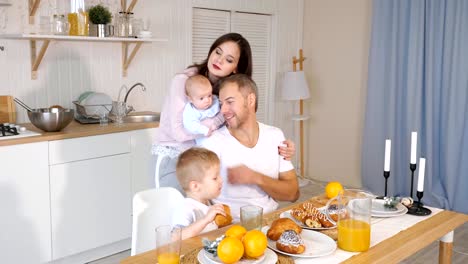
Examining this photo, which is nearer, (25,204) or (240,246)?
(240,246)

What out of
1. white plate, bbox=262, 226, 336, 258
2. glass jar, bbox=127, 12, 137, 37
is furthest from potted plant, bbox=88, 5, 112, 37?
white plate, bbox=262, 226, 336, 258

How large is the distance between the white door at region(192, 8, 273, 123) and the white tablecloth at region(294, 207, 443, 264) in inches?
108

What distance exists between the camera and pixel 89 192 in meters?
3.10

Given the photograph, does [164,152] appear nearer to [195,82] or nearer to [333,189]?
[195,82]

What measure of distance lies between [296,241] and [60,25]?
Result: 232 cm

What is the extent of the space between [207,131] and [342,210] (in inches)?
31.0

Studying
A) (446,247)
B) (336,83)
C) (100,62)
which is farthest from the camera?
(336,83)

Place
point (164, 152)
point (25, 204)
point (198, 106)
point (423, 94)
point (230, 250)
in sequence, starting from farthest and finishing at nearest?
point (423, 94) → point (25, 204) → point (164, 152) → point (198, 106) → point (230, 250)

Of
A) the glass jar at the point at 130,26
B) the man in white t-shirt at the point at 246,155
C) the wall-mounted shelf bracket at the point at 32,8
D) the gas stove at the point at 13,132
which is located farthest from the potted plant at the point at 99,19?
the man in white t-shirt at the point at 246,155

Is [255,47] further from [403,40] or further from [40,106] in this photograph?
[40,106]

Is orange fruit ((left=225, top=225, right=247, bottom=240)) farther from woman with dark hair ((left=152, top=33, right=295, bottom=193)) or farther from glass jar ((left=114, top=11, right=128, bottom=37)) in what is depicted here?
glass jar ((left=114, top=11, right=128, bottom=37))

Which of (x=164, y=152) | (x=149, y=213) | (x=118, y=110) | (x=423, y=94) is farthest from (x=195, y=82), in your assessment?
(x=423, y=94)

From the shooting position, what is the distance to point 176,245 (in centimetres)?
137

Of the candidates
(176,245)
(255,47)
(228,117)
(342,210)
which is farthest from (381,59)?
(176,245)
